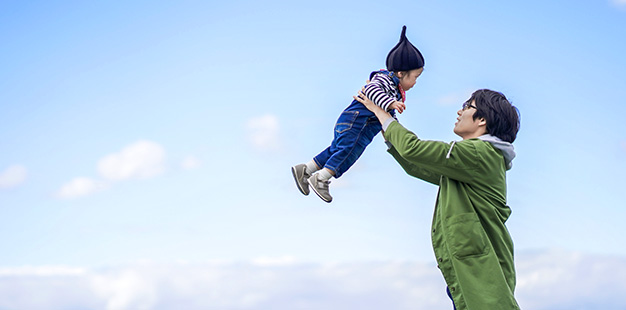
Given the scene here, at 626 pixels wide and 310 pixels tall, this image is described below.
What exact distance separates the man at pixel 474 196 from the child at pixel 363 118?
561 millimetres

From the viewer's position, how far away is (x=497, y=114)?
414 centimetres

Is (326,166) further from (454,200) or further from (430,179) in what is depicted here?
(454,200)

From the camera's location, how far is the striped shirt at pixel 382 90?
4454mm

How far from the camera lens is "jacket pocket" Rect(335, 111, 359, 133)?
4859mm

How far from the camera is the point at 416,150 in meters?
3.91

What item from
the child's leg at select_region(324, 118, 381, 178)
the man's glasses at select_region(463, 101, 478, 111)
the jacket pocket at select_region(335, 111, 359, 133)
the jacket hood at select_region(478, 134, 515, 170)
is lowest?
the jacket hood at select_region(478, 134, 515, 170)

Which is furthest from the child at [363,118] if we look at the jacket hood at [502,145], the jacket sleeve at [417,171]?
the jacket hood at [502,145]

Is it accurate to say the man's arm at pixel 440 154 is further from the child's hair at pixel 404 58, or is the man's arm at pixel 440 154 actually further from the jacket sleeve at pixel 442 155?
the child's hair at pixel 404 58

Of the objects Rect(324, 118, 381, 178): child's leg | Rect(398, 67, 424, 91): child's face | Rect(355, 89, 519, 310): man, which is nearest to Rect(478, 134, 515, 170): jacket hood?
Rect(355, 89, 519, 310): man

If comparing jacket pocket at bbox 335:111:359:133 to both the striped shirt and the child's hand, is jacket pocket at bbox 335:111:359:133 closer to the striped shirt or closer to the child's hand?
the striped shirt

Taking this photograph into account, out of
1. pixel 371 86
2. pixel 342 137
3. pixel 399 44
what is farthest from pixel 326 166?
pixel 399 44

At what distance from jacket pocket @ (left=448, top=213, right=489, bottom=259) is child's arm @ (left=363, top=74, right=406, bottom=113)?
34.6 inches

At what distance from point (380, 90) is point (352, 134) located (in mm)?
478

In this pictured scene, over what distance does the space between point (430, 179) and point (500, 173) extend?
504 millimetres
